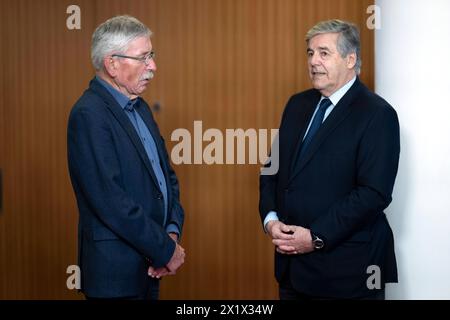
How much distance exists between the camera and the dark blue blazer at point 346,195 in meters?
2.09

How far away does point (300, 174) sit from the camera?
2189 mm

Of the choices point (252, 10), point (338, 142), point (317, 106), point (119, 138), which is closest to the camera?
point (119, 138)

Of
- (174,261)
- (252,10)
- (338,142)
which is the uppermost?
(252,10)

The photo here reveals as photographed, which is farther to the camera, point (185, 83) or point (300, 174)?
point (185, 83)

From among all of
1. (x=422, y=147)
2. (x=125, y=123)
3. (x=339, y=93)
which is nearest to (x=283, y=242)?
(x=339, y=93)

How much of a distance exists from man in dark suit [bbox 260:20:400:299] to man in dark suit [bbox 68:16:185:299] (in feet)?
1.30

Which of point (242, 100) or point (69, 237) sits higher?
point (242, 100)

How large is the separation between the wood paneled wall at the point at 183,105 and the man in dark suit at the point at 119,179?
47.3 inches

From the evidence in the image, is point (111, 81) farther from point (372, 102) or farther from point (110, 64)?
point (372, 102)

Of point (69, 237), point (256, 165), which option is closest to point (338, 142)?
point (256, 165)

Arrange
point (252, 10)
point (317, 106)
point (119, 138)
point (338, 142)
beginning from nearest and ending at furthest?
point (119, 138)
point (338, 142)
point (317, 106)
point (252, 10)

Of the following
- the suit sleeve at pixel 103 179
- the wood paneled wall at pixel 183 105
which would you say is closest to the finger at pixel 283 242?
the suit sleeve at pixel 103 179

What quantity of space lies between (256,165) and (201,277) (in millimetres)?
622
